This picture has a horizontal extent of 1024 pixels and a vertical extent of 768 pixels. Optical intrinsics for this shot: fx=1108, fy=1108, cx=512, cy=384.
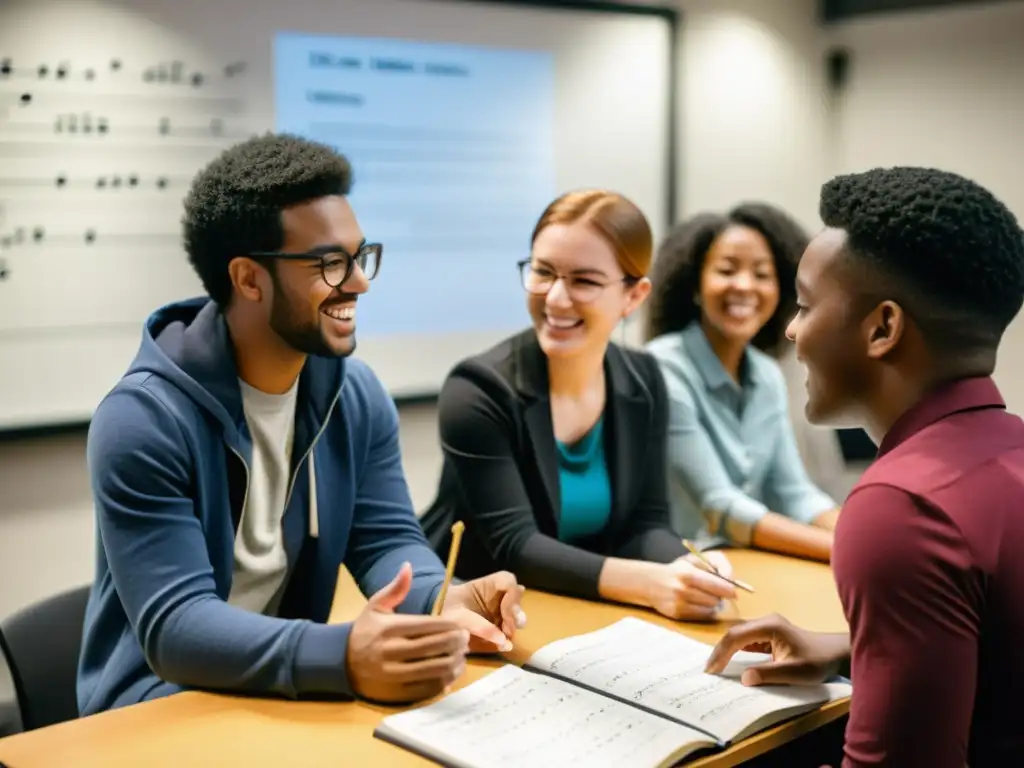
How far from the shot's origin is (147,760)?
1250 mm

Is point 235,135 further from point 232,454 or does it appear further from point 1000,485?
point 1000,485

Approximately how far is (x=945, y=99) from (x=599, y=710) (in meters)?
3.06

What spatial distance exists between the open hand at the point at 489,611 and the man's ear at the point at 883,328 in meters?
0.63

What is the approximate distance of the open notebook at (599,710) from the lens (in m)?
1.25

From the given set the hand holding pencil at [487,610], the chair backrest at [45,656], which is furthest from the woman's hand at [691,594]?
the chair backrest at [45,656]

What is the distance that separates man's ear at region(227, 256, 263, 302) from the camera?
164 centimetres

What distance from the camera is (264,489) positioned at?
1699 millimetres

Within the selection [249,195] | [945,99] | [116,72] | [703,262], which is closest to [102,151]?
[116,72]

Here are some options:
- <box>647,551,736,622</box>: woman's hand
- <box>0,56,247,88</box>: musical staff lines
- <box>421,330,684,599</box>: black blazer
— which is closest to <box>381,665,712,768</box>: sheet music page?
<box>647,551,736,622</box>: woman's hand

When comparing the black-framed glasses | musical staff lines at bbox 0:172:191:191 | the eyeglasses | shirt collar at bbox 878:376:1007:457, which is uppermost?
musical staff lines at bbox 0:172:191:191

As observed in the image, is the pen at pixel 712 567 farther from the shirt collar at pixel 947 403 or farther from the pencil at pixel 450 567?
the shirt collar at pixel 947 403

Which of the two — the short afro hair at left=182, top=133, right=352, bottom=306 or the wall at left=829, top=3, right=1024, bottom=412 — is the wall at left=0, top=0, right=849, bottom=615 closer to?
the wall at left=829, top=3, right=1024, bottom=412

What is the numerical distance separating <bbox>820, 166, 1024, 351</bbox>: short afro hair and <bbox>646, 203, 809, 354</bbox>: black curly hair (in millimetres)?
1305

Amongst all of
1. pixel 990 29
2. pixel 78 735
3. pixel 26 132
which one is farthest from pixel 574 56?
pixel 78 735
